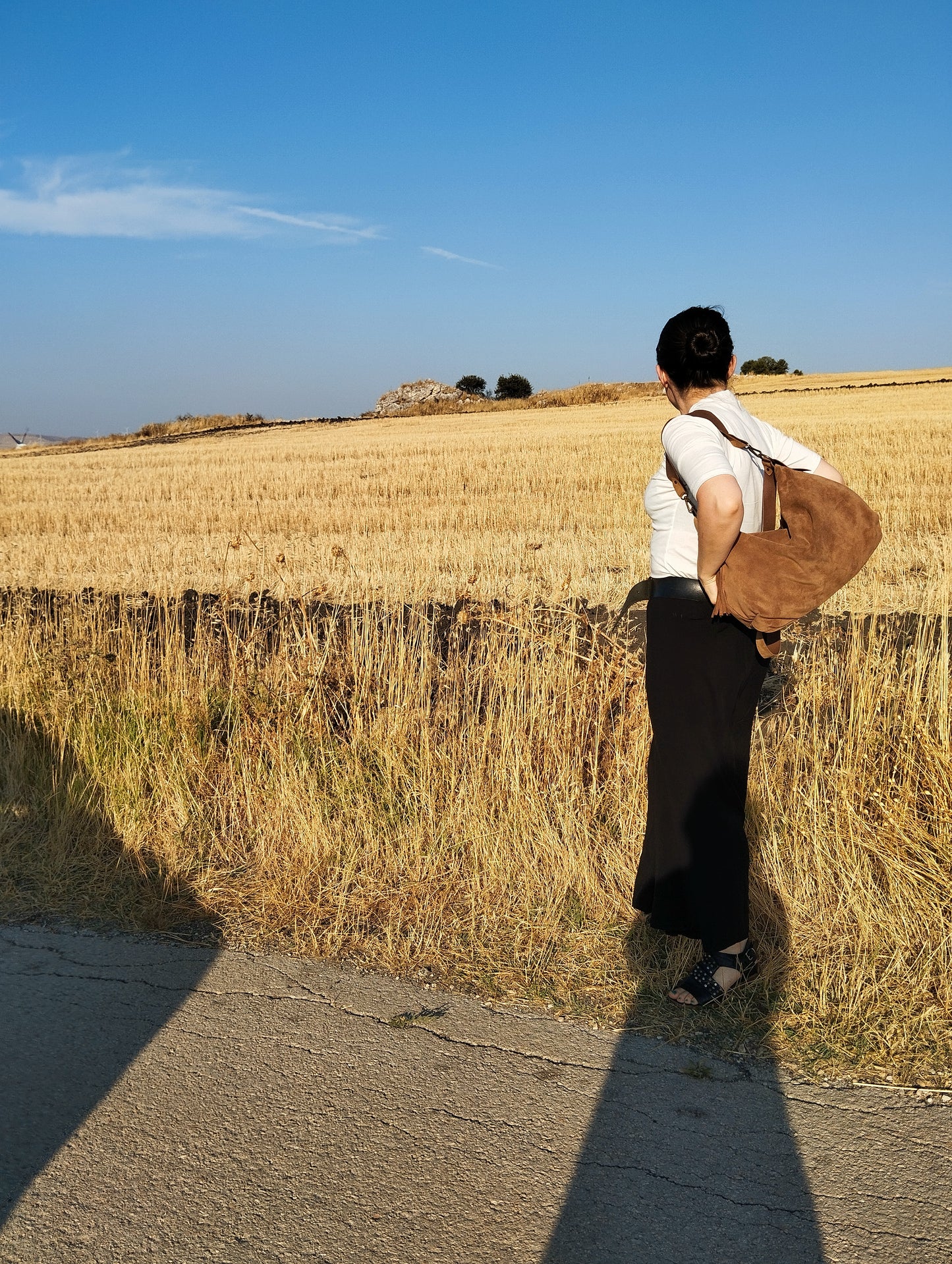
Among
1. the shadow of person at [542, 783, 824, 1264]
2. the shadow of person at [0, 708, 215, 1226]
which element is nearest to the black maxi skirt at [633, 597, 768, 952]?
the shadow of person at [542, 783, 824, 1264]

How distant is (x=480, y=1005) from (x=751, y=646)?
56.1 inches

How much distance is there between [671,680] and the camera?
3.38 meters

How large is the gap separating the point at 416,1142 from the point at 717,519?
1809 mm

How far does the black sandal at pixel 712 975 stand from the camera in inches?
134

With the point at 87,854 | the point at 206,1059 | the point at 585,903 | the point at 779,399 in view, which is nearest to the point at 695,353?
the point at 585,903

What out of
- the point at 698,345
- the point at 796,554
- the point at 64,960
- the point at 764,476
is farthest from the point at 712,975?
the point at 64,960

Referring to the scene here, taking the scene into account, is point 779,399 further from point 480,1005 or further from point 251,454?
point 480,1005

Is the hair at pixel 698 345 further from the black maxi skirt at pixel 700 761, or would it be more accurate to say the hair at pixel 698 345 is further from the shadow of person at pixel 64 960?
the shadow of person at pixel 64 960

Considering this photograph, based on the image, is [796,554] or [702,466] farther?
[796,554]

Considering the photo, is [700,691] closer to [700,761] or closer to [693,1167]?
[700,761]

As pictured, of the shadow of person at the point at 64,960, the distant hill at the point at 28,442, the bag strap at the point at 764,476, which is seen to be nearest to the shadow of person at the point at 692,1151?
the shadow of person at the point at 64,960

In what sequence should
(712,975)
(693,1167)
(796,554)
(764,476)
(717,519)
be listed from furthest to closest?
(712,975), (764,476), (796,554), (717,519), (693,1167)

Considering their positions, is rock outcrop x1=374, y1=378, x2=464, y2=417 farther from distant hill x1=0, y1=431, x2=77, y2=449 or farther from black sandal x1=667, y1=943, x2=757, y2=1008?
black sandal x1=667, y1=943, x2=757, y2=1008

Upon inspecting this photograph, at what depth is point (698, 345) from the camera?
3219mm
